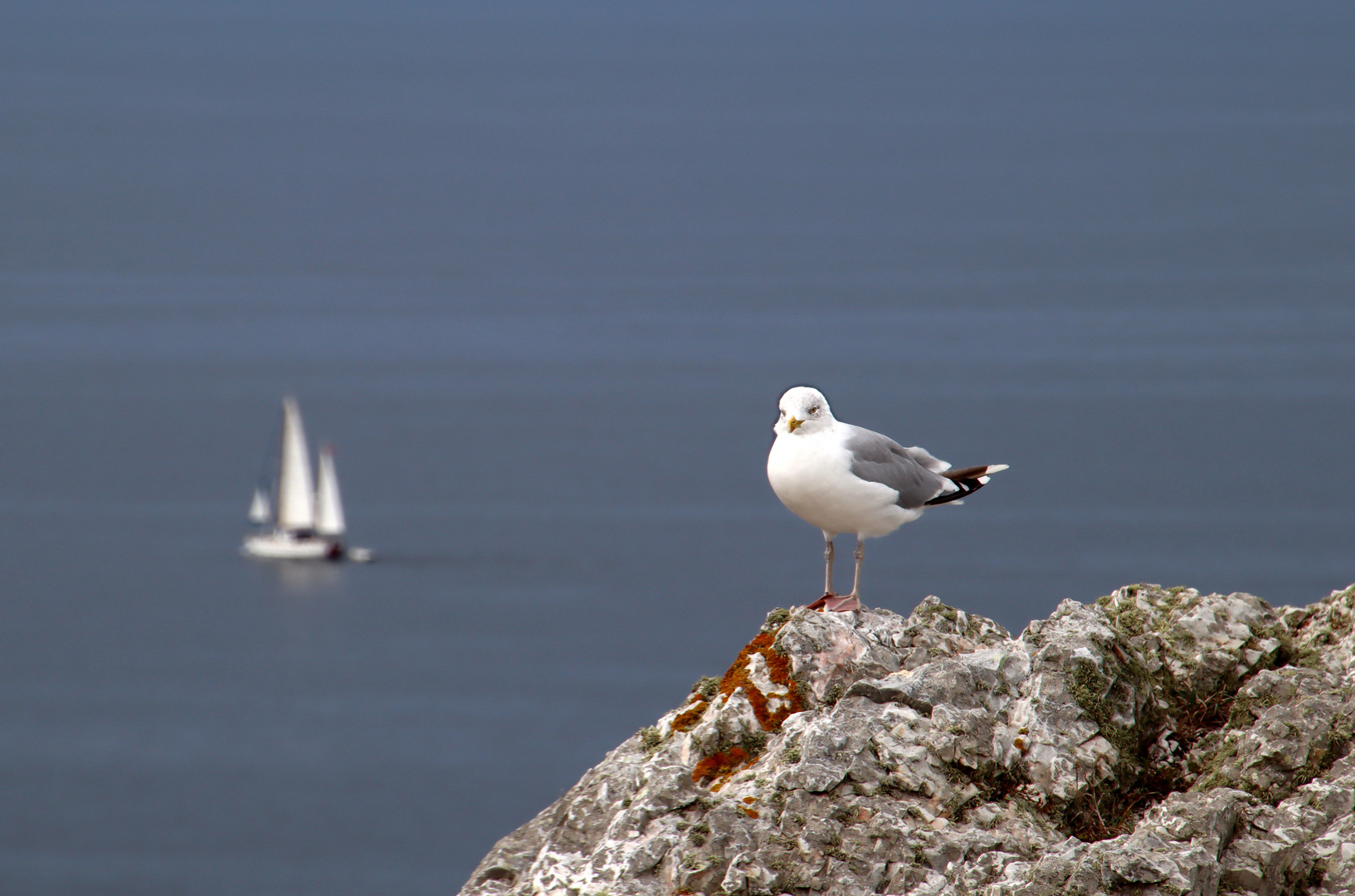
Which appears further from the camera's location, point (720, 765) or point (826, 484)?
point (826, 484)

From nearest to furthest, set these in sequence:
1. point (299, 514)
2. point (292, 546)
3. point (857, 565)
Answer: point (857, 565) < point (299, 514) < point (292, 546)

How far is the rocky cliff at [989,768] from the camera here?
28.9 ft

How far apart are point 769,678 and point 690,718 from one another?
68 cm

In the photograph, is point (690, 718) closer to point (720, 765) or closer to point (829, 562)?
point (720, 765)

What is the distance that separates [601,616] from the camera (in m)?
168

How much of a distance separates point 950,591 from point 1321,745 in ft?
477

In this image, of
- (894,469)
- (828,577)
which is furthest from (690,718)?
(894,469)

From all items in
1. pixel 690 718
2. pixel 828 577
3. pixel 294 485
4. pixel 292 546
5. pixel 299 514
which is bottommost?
pixel 690 718

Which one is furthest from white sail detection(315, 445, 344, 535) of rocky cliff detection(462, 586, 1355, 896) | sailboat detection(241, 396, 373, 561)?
rocky cliff detection(462, 586, 1355, 896)

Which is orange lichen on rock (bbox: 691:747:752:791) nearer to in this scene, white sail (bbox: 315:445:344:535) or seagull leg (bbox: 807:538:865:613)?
seagull leg (bbox: 807:538:865:613)

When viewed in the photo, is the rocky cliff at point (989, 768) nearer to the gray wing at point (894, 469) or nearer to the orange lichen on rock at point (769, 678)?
the orange lichen on rock at point (769, 678)

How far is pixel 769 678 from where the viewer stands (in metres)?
11.0

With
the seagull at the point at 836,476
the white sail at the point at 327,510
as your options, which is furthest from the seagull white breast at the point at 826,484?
the white sail at the point at 327,510

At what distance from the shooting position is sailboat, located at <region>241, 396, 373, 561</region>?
499 feet
